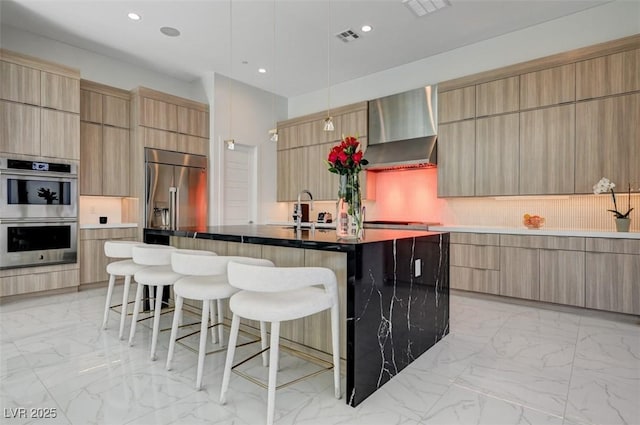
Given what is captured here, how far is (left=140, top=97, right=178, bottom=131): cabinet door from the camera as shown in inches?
194

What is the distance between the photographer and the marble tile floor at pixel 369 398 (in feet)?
5.68

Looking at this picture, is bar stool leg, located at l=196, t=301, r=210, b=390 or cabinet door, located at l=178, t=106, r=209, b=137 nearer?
bar stool leg, located at l=196, t=301, r=210, b=390

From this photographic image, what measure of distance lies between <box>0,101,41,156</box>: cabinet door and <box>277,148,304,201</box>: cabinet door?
12.0 feet

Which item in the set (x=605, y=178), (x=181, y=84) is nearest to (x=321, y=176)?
(x=181, y=84)

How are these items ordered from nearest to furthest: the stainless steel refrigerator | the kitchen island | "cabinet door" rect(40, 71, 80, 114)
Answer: the kitchen island
"cabinet door" rect(40, 71, 80, 114)
the stainless steel refrigerator

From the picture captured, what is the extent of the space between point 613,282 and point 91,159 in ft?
20.8

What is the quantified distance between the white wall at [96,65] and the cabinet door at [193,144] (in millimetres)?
764

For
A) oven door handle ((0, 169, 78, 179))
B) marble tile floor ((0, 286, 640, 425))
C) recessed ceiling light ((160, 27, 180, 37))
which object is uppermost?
recessed ceiling light ((160, 27, 180, 37))

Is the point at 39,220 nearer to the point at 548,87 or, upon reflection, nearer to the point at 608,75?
the point at 548,87

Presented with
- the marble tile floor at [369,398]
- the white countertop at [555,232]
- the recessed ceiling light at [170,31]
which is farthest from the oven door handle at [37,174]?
the white countertop at [555,232]

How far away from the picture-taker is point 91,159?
471cm

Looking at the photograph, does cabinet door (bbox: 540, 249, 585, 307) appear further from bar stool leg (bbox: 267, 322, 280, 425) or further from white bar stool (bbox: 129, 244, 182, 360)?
white bar stool (bbox: 129, 244, 182, 360)

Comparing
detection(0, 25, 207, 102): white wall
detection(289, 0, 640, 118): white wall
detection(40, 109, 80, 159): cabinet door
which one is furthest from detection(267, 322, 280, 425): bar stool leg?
detection(0, 25, 207, 102): white wall

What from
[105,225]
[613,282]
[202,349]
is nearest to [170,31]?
[105,225]
